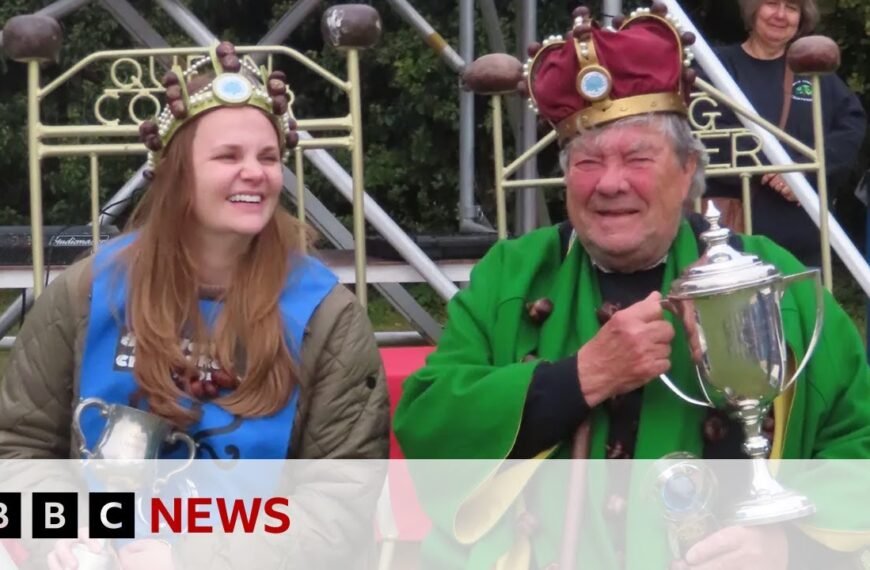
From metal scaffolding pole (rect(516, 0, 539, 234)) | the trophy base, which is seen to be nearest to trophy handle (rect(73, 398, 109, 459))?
the trophy base

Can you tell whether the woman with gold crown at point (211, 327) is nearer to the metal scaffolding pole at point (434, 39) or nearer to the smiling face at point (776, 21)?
the smiling face at point (776, 21)

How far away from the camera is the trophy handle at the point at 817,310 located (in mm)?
2033

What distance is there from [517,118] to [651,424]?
318cm

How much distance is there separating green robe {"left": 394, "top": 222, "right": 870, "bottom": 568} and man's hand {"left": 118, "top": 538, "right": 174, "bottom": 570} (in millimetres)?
428

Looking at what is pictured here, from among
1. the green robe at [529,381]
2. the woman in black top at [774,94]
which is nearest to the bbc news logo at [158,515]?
the green robe at [529,381]

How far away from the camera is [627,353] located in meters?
2.03

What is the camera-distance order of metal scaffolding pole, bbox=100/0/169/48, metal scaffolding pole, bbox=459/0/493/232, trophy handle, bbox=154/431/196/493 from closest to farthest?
trophy handle, bbox=154/431/196/493 → metal scaffolding pole, bbox=100/0/169/48 → metal scaffolding pole, bbox=459/0/493/232

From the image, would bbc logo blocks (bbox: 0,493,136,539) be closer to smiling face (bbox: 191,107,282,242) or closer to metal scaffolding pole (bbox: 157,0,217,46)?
smiling face (bbox: 191,107,282,242)

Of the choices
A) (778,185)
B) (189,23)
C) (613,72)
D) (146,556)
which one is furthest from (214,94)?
(778,185)

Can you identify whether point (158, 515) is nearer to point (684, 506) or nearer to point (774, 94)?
point (684, 506)

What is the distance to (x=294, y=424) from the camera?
88.2 inches

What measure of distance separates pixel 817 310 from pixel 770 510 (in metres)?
0.36

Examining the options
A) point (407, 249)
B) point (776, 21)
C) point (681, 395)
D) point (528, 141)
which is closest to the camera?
point (681, 395)

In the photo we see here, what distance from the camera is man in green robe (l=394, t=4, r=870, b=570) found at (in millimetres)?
2105
